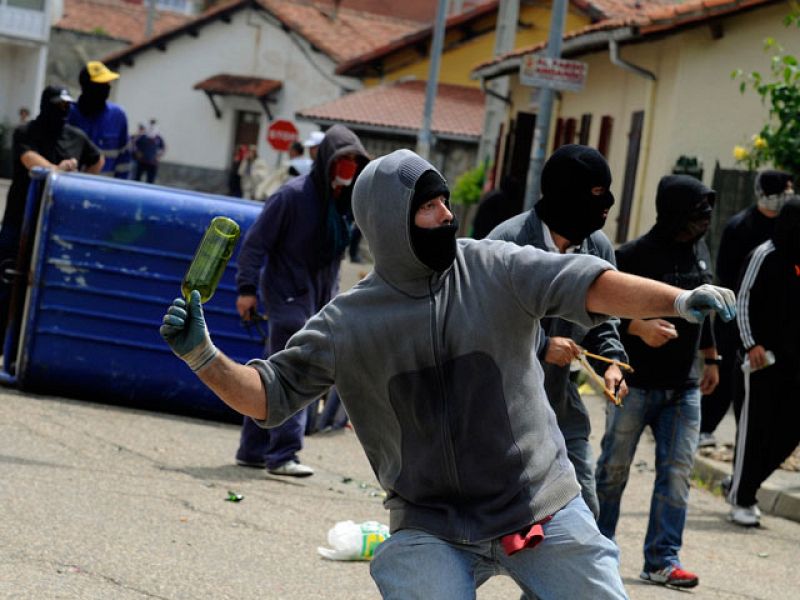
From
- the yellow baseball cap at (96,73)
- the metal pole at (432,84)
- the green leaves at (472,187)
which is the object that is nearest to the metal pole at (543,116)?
the yellow baseball cap at (96,73)

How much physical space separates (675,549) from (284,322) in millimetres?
2704

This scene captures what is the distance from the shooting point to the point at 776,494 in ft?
33.0

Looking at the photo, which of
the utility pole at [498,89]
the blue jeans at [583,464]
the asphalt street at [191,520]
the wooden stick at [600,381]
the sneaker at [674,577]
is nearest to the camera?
the wooden stick at [600,381]

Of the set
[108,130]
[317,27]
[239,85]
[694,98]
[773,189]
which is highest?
[317,27]

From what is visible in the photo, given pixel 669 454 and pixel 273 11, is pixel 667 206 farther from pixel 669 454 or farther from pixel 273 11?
pixel 273 11

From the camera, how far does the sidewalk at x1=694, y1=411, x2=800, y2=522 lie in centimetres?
992

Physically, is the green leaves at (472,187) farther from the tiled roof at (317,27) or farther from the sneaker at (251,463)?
the tiled roof at (317,27)

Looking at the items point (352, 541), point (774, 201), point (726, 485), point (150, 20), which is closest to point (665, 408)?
point (352, 541)

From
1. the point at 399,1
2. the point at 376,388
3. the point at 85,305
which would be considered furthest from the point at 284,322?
the point at 399,1

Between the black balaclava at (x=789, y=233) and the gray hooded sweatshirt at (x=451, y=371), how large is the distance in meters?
5.15

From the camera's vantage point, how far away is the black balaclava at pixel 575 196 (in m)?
5.93

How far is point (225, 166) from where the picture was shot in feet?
190

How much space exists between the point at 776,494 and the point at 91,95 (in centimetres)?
540

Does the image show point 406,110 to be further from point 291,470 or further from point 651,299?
point 651,299
